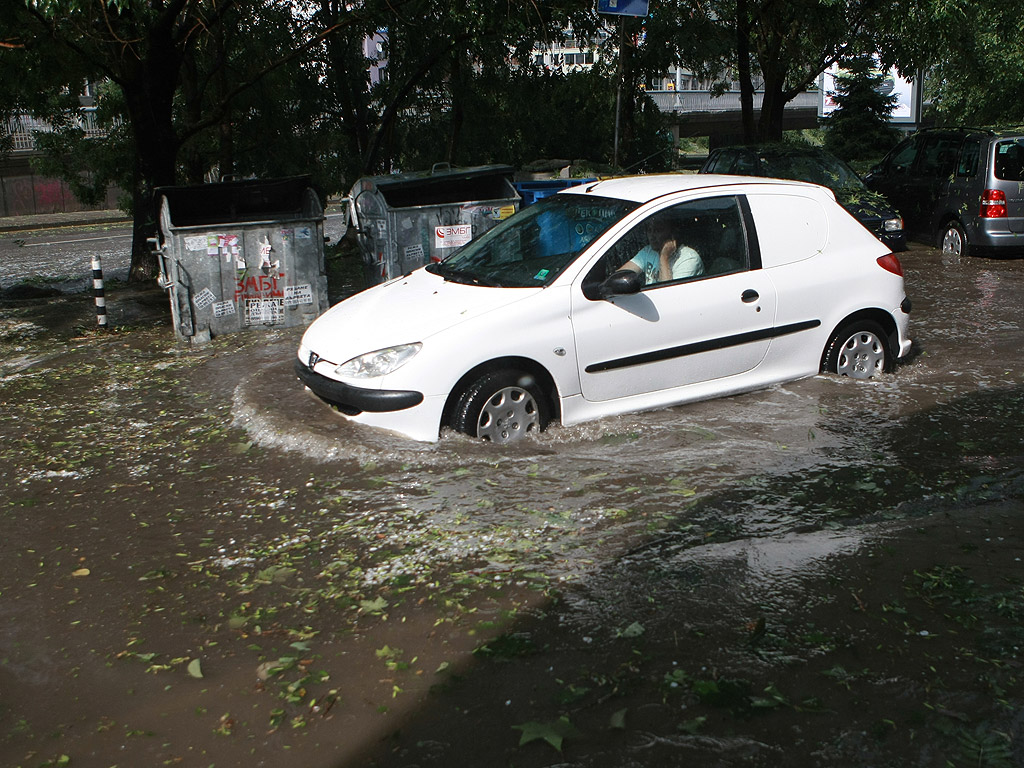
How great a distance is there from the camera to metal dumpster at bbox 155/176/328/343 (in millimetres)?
10078

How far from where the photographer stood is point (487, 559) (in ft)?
15.8

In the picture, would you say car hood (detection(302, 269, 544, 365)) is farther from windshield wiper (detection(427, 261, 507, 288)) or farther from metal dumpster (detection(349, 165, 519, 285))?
metal dumpster (detection(349, 165, 519, 285))

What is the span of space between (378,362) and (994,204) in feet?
37.2

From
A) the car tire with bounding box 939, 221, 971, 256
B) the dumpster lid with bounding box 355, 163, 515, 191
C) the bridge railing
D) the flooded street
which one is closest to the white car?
the flooded street

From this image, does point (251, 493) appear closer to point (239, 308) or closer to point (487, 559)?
point (487, 559)

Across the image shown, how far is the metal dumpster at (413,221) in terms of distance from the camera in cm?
1140

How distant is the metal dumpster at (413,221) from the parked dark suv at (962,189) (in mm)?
7015

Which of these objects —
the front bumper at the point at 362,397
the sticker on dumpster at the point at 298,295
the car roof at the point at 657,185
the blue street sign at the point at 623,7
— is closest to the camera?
the front bumper at the point at 362,397

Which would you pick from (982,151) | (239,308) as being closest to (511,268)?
(239,308)

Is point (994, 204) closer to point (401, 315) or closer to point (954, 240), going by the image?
point (954, 240)

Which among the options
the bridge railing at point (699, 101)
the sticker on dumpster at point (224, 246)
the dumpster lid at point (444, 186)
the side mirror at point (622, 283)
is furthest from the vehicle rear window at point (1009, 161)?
the bridge railing at point (699, 101)

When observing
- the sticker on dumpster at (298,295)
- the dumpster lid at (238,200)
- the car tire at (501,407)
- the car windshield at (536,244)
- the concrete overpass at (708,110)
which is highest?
the concrete overpass at (708,110)

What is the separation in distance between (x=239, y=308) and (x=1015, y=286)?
9287 mm

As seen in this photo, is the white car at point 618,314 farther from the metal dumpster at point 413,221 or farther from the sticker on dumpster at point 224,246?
the metal dumpster at point 413,221
